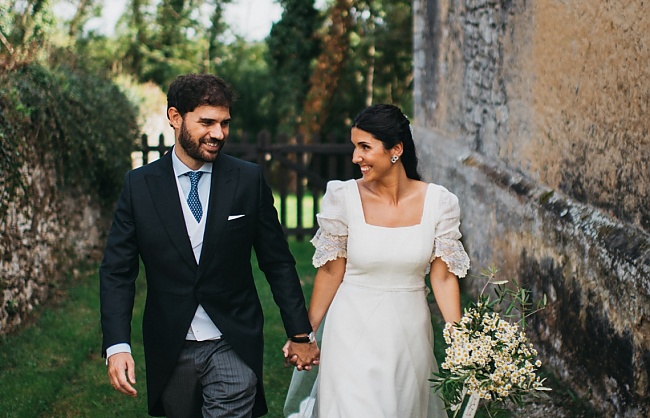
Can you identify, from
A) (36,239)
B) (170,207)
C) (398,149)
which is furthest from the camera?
(36,239)

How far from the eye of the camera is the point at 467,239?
324 inches

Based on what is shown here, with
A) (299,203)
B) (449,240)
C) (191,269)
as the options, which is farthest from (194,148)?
(299,203)

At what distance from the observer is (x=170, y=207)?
347cm

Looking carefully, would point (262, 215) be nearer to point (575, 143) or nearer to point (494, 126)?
point (575, 143)

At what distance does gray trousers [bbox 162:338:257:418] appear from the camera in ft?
11.5

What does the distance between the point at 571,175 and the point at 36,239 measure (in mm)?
4343

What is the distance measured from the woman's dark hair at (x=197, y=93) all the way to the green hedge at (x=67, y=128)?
300cm

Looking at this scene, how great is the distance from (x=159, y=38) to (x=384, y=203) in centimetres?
2406

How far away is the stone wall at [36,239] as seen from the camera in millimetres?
6422

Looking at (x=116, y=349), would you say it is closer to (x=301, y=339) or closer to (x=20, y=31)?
(x=301, y=339)

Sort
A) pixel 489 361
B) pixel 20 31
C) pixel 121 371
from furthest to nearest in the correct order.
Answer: pixel 20 31 → pixel 121 371 → pixel 489 361

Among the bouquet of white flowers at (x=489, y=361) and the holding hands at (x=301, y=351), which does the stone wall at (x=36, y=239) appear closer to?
the holding hands at (x=301, y=351)

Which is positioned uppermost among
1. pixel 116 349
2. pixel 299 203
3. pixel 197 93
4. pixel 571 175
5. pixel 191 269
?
pixel 197 93

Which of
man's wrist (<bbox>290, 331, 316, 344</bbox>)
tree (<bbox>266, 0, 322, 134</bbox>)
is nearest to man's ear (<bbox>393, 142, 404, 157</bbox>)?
man's wrist (<bbox>290, 331, 316, 344</bbox>)
